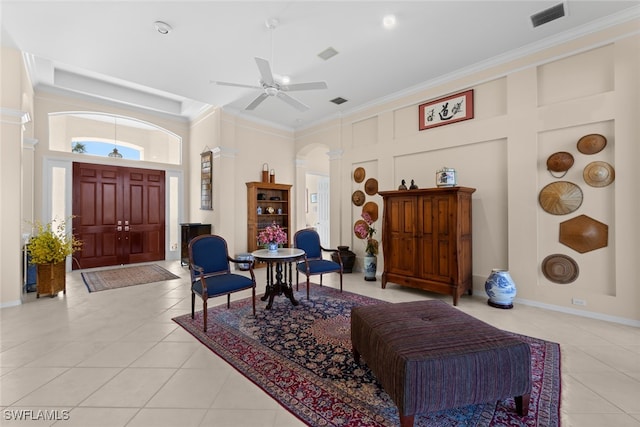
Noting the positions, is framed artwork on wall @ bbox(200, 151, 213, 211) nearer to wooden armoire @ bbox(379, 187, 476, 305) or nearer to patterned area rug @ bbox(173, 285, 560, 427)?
patterned area rug @ bbox(173, 285, 560, 427)

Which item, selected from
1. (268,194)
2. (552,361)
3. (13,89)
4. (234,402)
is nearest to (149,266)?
(268,194)

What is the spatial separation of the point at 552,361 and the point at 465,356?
4.56ft

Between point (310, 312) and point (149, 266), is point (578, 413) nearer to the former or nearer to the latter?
point (310, 312)

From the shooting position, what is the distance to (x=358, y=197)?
19.2 feet

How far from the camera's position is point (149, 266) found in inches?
246

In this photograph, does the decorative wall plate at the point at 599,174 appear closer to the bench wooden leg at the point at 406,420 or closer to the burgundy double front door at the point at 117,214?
the bench wooden leg at the point at 406,420

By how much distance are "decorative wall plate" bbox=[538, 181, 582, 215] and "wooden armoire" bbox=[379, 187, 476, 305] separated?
0.85 m

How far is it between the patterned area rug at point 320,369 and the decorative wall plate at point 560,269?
47.8 inches

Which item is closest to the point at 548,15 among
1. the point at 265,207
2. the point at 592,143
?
the point at 592,143

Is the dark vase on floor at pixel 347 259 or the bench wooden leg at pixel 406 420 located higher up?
the dark vase on floor at pixel 347 259

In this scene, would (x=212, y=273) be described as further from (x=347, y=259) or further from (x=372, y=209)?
(x=372, y=209)

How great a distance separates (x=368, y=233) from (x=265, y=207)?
8.70ft

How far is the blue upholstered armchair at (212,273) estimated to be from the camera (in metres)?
3.11

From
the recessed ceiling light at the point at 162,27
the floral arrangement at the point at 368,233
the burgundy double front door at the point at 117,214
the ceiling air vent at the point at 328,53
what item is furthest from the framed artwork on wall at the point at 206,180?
the ceiling air vent at the point at 328,53
